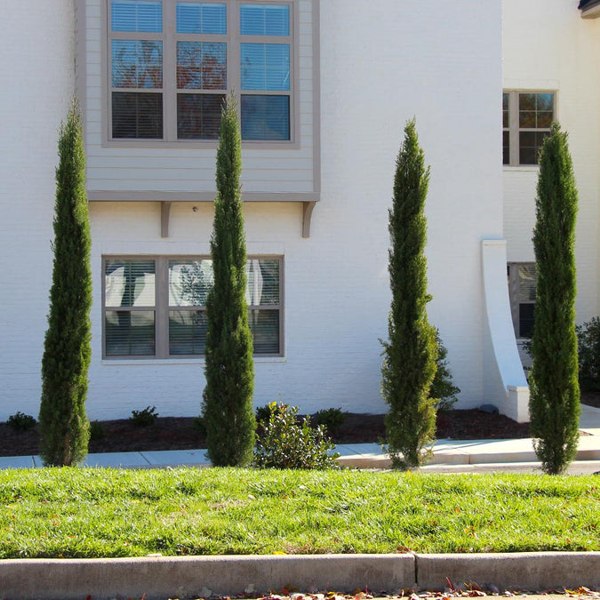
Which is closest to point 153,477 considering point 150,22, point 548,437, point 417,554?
point 417,554

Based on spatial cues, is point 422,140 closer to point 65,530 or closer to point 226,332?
point 226,332

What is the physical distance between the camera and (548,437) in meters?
10.4

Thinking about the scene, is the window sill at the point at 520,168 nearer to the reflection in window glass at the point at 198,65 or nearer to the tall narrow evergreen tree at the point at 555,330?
the reflection in window glass at the point at 198,65

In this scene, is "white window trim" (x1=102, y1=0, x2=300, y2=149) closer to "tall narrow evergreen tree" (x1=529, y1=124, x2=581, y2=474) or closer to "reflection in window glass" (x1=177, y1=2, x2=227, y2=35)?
"reflection in window glass" (x1=177, y1=2, x2=227, y2=35)

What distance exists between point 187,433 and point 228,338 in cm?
417

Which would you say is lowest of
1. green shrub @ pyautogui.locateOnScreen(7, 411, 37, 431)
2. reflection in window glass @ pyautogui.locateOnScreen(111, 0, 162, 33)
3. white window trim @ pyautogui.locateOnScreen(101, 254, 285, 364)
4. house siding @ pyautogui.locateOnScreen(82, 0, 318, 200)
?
green shrub @ pyautogui.locateOnScreen(7, 411, 37, 431)

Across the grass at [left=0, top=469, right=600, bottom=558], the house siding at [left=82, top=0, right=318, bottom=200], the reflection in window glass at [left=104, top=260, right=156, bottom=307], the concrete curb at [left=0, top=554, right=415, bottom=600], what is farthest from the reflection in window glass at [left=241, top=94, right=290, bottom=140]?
the concrete curb at [left=0, top=554, right=415, bottom=600]

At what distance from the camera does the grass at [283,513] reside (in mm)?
6695

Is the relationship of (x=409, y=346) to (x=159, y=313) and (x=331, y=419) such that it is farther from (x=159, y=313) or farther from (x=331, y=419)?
(x=159, y=313)

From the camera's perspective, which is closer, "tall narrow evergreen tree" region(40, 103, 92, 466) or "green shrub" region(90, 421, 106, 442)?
"tall narrow evergreen tree" region(40, 103, 92, 466)

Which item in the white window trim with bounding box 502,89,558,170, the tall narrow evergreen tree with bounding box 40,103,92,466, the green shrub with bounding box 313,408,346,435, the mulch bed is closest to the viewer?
the tall narrow evergreen tree with bounding box 40,103,92,466

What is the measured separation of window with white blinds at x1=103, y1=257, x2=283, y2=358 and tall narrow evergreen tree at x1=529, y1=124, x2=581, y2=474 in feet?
19.2

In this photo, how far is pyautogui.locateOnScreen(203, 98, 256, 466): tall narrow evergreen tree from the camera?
10.3m

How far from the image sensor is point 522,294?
19.9 metres
